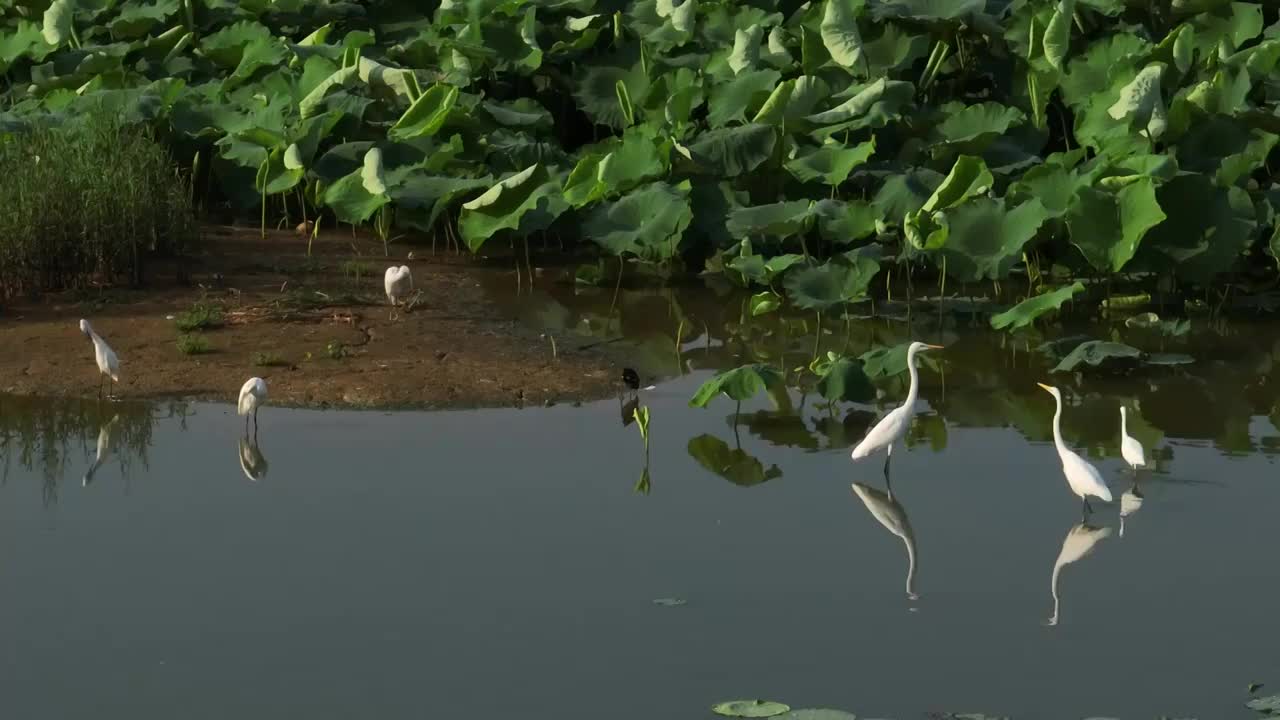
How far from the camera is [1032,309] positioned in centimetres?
898

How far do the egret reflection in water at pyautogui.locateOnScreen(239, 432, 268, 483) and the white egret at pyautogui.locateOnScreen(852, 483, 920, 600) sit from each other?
227 centimetres

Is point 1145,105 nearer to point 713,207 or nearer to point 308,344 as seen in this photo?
point 713,207

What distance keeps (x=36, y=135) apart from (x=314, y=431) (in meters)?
3.79

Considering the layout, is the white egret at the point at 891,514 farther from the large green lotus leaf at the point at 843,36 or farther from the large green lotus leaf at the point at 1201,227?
the large green lotus leaf at the point at 843,36

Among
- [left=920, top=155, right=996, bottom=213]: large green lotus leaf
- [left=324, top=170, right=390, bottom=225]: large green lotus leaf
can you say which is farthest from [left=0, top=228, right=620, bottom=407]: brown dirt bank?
[left=920, top=155, right=996, bottom=213]: large green lotus leaf

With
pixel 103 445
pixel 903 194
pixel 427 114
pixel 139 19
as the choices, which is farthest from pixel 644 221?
pixel 139 19

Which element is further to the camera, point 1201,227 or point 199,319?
point 1201,227

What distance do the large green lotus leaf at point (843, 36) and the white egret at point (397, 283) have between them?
119 inches

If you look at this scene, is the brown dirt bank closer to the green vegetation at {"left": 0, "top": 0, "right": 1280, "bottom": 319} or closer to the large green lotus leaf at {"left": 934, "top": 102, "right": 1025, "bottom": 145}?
the green vegetation at {"left": 0, "top": 0, "right": 1280, "bottom": 319}

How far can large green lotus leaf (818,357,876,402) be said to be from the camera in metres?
8.14

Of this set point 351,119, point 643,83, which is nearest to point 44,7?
point 351,119

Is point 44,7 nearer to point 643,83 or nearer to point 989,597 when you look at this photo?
point 643,83

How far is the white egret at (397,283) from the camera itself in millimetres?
9617

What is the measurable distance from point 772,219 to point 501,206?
1.55 metres
